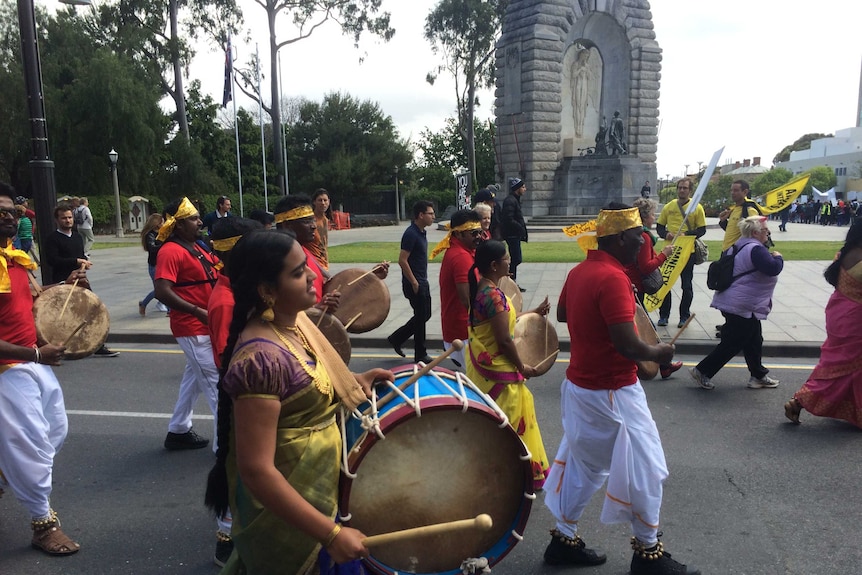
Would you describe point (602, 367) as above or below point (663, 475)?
above

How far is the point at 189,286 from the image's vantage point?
4.57 m

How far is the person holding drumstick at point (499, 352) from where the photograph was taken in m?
4.18

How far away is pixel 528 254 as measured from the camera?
1750 cm

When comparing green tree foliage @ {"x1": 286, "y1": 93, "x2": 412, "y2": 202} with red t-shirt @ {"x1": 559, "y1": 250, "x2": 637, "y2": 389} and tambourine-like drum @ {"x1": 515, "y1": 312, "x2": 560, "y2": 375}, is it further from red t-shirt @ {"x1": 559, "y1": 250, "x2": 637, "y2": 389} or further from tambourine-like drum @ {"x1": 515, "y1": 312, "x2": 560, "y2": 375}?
red t-shirt @ {"x1": 559, "y1": 250, "x2": 637, "y2": 389}

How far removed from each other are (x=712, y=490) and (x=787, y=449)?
106 centimetres

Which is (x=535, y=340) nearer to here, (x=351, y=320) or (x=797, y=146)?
(x=351, y=320)

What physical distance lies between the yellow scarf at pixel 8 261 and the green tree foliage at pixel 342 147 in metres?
41.6

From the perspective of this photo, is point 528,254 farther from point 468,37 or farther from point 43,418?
point 468,37

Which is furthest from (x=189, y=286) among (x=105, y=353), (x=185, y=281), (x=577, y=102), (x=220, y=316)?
(x=577, y=102)

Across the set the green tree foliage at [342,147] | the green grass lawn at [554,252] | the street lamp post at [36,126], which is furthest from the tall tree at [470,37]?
the street lamp post at [36,126]

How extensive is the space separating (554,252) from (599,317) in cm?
1496

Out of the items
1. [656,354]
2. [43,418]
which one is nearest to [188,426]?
[43,418]

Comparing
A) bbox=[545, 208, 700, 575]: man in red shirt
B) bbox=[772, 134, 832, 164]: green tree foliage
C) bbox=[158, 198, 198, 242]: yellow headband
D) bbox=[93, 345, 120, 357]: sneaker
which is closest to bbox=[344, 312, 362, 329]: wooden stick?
bbox=[158, 198, 198, 242]: yellow headband

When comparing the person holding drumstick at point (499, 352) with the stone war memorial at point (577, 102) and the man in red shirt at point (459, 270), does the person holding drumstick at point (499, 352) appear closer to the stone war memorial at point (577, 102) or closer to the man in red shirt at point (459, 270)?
the man in red shirt at point (459, 270)
